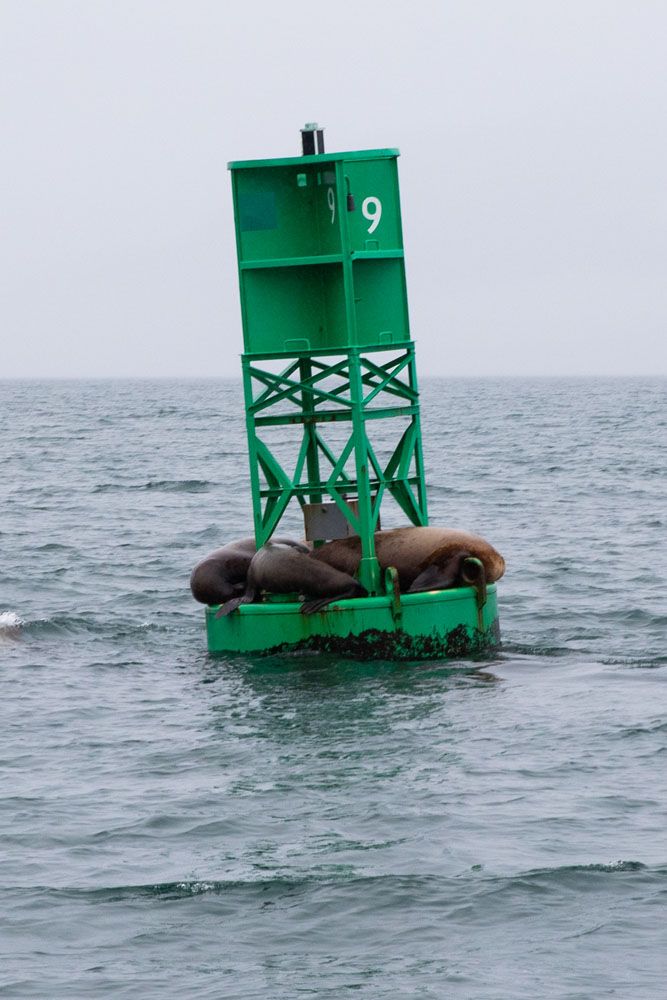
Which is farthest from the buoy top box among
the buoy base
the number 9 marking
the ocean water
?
the ocean water

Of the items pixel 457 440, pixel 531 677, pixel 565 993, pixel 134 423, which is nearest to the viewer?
pixel 565 993

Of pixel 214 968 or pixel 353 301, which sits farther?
pixel 353 301

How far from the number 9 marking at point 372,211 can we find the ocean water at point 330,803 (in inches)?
167

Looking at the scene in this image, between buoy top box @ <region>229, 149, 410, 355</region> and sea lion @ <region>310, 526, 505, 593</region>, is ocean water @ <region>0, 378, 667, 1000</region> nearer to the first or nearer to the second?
sea lion @ <region>310, 526, 505, 593</region>

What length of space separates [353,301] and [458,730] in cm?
458

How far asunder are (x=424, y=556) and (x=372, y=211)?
3.37 metres

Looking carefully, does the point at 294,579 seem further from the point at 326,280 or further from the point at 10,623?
the point at 10,623

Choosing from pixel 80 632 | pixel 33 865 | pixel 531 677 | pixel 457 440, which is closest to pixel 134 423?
pixel 457 440

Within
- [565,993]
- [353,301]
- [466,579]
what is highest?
[353,301]

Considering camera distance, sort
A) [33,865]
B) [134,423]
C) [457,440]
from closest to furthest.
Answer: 1. [33,865]
2. [457,440]
3. [134,423]

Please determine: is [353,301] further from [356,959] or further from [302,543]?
[356,959]

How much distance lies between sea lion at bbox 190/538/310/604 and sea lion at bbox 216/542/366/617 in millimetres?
323

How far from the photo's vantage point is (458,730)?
1322 cm

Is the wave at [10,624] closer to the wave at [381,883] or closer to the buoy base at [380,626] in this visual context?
the buoy base at [380,626]
